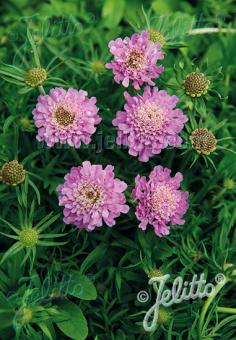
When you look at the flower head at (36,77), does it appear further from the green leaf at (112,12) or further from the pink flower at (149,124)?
the green leaf at (112,12)

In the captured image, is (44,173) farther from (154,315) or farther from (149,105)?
(154,315)

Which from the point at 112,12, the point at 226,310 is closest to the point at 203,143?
the point at 226,310

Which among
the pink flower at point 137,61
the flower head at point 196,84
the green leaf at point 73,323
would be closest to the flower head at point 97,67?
the pink flower at point 137,61

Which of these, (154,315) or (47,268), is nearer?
(154,315)

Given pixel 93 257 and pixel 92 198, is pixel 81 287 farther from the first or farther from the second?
pixel 92 198


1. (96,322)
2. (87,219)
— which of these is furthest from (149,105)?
(96,322)

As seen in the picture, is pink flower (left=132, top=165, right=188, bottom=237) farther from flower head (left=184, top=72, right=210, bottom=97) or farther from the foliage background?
flower head (left=184, top=72, right=210, bottom=97)
